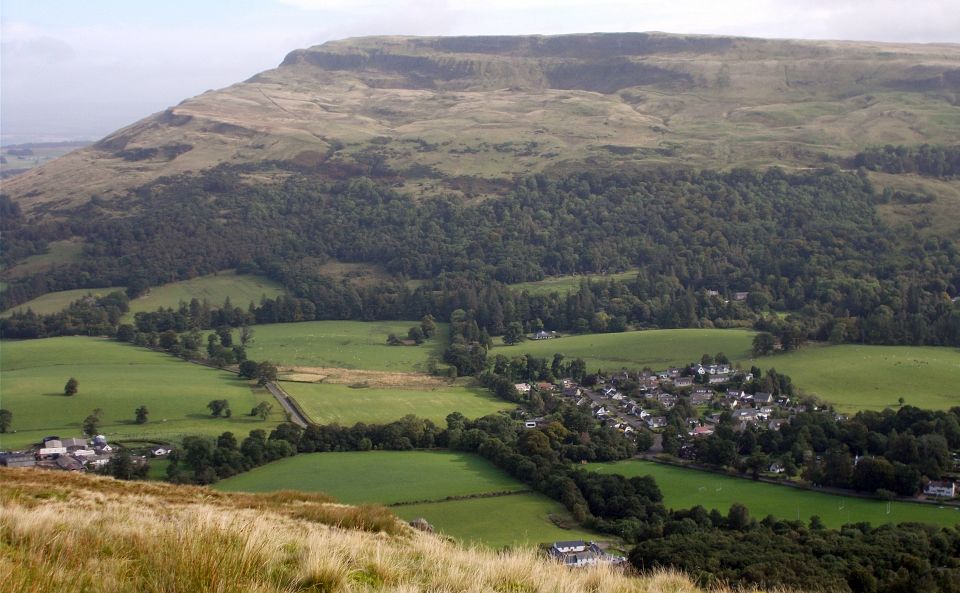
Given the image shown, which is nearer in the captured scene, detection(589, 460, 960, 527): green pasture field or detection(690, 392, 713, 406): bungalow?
detection(589, 460, 960, 527): green pasture field

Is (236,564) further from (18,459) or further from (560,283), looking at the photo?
(560,283)

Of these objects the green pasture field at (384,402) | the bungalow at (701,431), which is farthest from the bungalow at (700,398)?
the green pasture field at (384,402)

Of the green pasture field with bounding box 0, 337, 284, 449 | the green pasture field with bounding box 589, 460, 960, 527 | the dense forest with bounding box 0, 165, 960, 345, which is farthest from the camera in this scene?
the dense forest with bounding box 0, 165, 960, 345

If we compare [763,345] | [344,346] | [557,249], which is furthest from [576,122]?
[763,345]

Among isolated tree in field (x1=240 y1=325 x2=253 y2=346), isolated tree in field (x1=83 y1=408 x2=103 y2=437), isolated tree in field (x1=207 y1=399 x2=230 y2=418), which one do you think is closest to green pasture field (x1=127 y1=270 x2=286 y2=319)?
isolated tree in field (x1=240 y1=325 x2=253 y2=346)

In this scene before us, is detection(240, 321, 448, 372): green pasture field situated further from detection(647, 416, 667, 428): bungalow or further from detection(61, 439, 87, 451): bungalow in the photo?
detection(61, 439, 87, 451): bungalow

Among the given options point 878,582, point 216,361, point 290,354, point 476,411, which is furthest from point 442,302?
point 878,582
